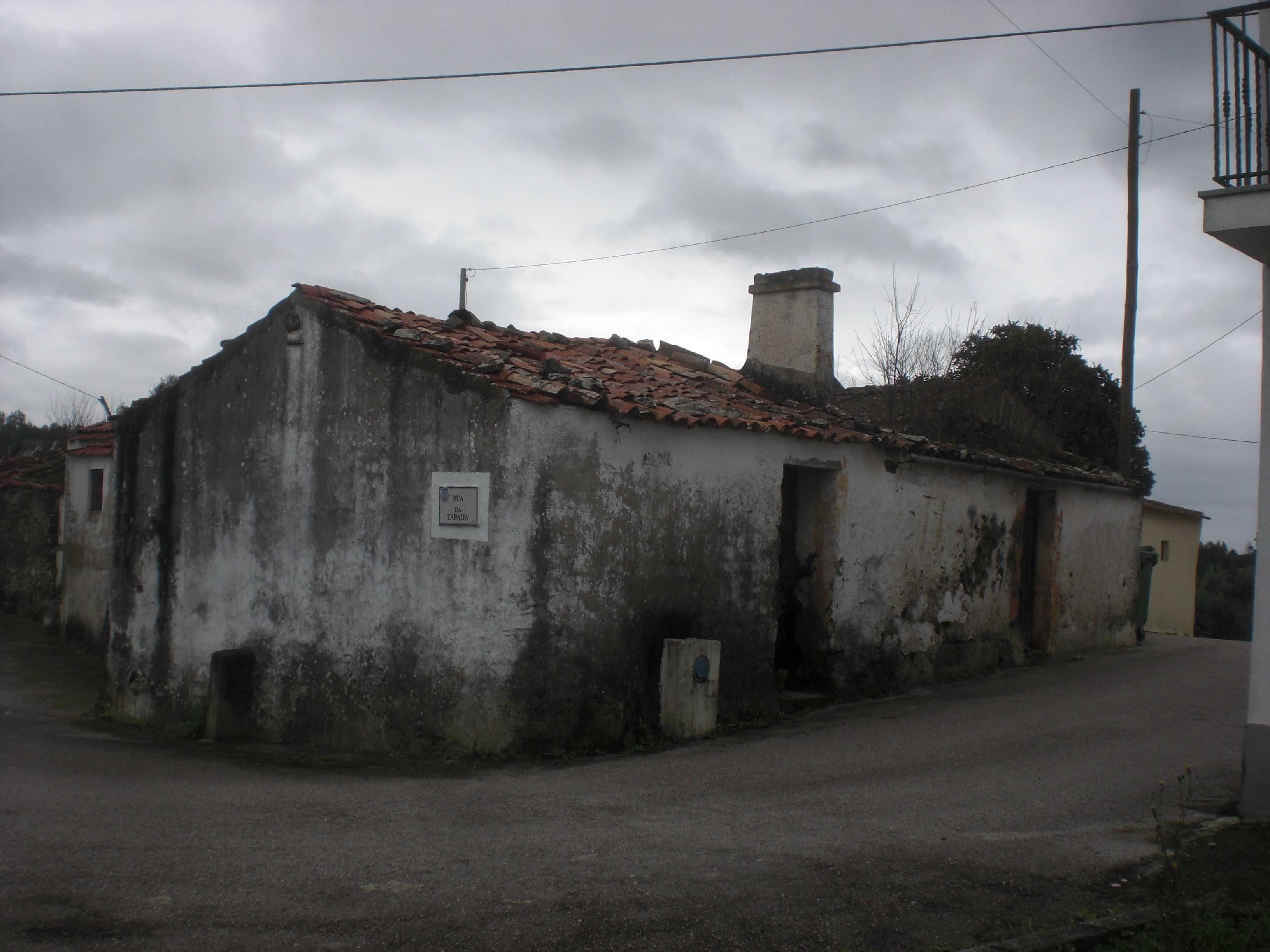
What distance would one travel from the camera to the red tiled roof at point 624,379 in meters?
8.65

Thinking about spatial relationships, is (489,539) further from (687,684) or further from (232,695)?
(232,695)

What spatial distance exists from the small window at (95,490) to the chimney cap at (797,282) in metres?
13.5

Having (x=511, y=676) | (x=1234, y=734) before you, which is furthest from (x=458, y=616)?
(x=1234, y=734)

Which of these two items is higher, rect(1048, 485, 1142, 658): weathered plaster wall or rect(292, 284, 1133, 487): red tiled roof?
rect(292, 284, 1133, 487): red tiled roof

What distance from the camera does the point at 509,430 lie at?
324 inches

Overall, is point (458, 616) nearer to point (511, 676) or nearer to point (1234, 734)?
point (511, 676)

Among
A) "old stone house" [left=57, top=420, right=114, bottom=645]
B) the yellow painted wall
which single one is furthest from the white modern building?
the yellow painted wall

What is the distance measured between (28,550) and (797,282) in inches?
705

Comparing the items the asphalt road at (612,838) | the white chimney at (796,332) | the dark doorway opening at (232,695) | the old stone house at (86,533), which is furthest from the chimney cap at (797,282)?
the old stone house at (86,533)

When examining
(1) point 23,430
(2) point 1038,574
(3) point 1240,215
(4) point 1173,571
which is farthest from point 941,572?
(1) point 23,430

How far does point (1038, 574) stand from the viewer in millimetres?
Answer: 15188

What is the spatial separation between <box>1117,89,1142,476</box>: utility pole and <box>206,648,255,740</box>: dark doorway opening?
1539 centimetres

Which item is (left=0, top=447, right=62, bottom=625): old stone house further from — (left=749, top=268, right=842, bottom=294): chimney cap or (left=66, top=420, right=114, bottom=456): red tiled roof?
(left=749, top=268, right=842, bottom=294): chimney cap

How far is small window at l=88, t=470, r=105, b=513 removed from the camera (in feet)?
65.2
